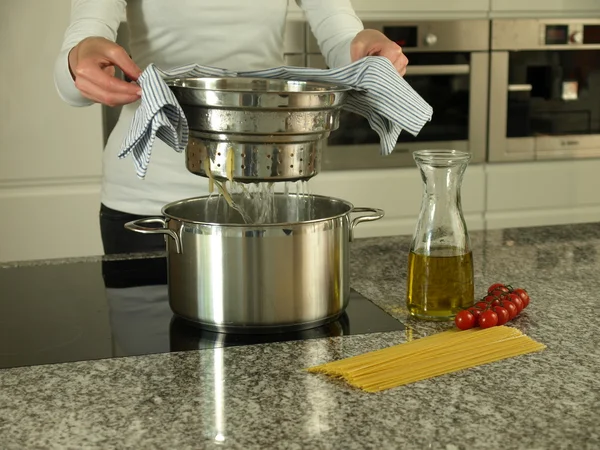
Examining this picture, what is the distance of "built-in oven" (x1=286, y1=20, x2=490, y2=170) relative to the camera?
8.32 feet

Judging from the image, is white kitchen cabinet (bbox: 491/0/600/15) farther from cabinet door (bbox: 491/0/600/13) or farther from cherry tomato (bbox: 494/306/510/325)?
cherry tomato (bbox: 494/306/510/325)

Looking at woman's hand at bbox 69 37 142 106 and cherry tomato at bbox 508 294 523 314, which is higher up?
woman's hand at bbox 69 37 142 106

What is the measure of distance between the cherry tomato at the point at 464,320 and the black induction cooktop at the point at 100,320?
6 centimetres

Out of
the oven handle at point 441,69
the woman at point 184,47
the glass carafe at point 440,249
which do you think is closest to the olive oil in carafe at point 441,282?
the glass carafe at point 440,249

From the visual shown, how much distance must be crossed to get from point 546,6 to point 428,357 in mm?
2061

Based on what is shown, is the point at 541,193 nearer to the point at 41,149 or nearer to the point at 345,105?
the point at 41,149

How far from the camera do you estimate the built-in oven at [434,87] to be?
2535 mm

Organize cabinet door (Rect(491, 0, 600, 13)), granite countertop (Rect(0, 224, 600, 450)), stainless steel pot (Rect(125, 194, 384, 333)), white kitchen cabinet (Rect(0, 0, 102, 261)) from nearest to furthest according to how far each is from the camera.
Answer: granite countertop (Rect(0, 224, 600, 450)) → stainless steel pot (Rect(125, 194, 384, 333)) → white kitchen cabinet (Rect(0, 0, 102, 261)) → cabinet door (Rect(491, 0, 600, 13))

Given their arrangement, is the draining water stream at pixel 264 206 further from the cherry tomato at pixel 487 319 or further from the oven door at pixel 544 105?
the oven door at pixel 544 105

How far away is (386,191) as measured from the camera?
8.45 feet

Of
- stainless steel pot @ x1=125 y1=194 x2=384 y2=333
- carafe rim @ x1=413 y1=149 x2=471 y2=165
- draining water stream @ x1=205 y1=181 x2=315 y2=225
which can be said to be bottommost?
stainless steel pot @ x1=125 y1=194 x2=384 y2=333

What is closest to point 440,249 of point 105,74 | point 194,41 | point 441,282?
point 441,282

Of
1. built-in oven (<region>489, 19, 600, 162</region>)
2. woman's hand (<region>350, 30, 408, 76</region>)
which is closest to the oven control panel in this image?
built-in oven (<region>489, 19, 600, 162</region>)

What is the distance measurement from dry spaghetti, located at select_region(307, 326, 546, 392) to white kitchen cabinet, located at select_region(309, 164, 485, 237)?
5.32 ft
